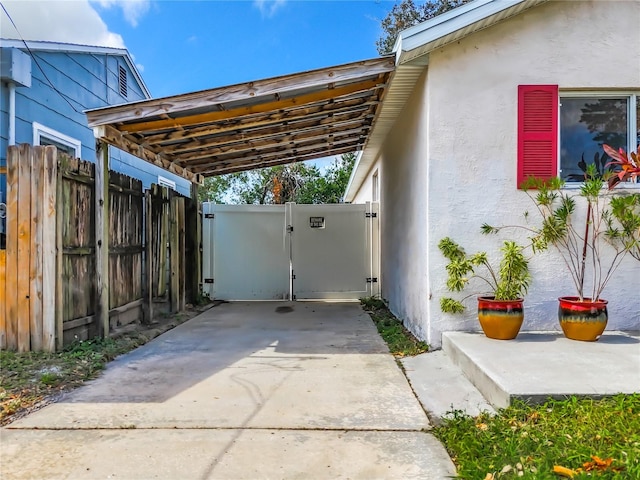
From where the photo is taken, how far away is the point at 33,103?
5516mm

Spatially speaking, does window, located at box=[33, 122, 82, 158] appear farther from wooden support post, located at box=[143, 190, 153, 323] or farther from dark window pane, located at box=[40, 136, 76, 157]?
wooden support post, located at box=[143, 190, 153, 323]

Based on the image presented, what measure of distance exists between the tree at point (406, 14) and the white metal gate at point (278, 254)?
360 inches

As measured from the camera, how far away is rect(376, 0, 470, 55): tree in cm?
1512

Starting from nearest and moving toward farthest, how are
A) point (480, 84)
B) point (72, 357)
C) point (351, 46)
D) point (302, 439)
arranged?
point (302, 439), point (72, 357), point (480, 84), point (351, 46)

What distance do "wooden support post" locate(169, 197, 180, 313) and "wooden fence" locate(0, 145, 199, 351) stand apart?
1105 millimetres

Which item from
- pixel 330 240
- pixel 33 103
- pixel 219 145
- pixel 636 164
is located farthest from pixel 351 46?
pixel 636 164

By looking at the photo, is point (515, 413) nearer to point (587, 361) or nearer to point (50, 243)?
point (587, 361)

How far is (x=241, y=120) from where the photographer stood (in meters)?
5.60

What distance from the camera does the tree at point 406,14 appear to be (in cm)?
1512

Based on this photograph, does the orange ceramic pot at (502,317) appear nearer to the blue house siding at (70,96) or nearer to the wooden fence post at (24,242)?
the wooden fence post at (24,242)

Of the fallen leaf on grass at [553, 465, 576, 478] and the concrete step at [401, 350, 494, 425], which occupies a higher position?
the fallen leaf on grass at [553, 465, 576, 478]

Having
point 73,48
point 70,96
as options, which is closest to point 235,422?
point 70,96

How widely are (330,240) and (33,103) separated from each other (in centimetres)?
525

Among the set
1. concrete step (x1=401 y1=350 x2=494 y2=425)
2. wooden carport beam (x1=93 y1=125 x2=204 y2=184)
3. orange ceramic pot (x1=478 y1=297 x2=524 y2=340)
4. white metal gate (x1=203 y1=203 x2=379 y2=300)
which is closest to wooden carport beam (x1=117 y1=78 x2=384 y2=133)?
wooden carport beam (x1=93 y1=125 x2=204 y2=184)
